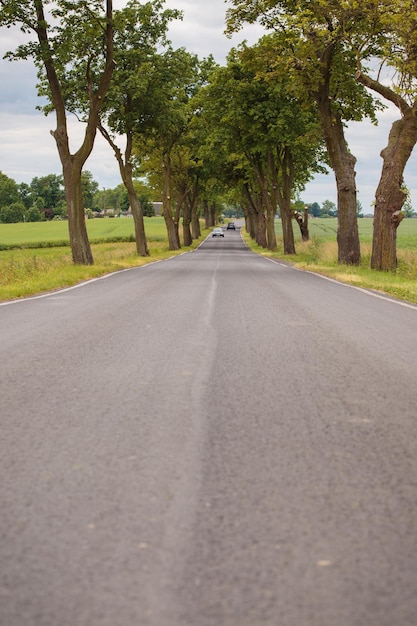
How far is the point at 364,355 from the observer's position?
7.25m

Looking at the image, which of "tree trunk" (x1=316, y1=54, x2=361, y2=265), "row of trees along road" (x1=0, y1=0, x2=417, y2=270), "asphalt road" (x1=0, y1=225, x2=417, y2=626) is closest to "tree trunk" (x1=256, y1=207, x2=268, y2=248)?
"row of trees along road" (x1=0, y1=0, x2=417, y2=270)

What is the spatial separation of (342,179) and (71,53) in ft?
38.0

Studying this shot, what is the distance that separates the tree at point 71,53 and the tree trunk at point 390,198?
10884mm

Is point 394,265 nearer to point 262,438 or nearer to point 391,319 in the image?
point 391,319

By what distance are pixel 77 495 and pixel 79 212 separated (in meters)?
23.7

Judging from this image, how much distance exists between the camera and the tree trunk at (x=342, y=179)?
25.3 meters

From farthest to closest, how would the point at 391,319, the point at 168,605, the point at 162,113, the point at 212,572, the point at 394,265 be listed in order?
the point at 162,113, the point at 394,265, the point at 391,319, the point at 212,572, the point at 168,605

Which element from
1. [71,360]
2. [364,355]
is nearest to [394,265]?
[364,355]

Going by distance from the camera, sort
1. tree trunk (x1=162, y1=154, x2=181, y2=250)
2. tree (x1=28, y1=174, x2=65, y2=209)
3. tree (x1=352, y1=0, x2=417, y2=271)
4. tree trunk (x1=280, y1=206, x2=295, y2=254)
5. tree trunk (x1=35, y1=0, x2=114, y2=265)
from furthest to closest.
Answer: tree (x1=28, y1=174, x2=65, y2=209) < tree trunk (x1=162, y1=154, x2=181, y2=250) < tree trunk (x1=280, y1=206, x2=295, y2=254) < tree trunk (x1=35, y1=0, x2=114, y2=265) < tree (x1=352, y1=0, x2=417, y2=271)

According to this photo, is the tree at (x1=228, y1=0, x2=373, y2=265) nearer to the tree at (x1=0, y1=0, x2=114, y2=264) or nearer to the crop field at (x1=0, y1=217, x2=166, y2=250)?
the tree at (x1=0, y1=0, x2=114, y2=264)

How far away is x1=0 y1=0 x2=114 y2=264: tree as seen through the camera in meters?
23.7

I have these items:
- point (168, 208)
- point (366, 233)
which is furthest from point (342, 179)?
point (366, 233)

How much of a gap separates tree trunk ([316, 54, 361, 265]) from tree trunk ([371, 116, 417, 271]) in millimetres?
3593

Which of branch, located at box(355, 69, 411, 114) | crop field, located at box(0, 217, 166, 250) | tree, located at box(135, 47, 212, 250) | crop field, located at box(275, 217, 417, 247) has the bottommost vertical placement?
crop field, located at box(275, 217, 417, 247)
